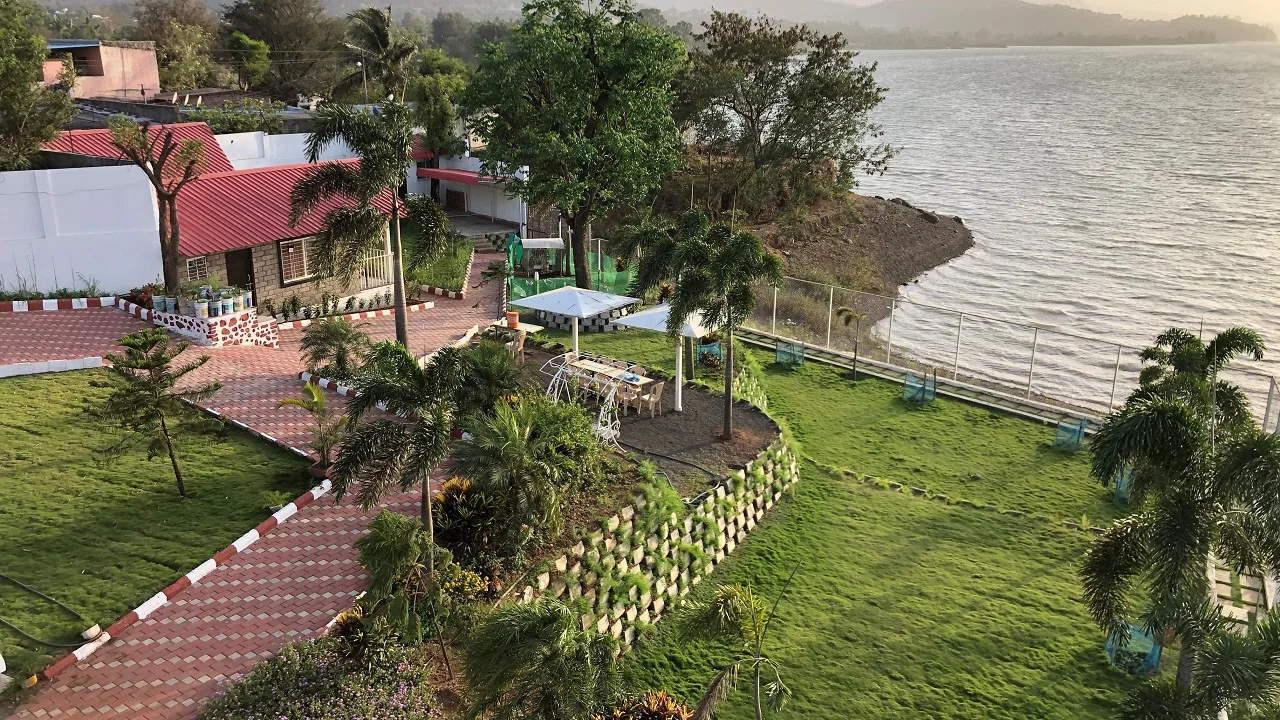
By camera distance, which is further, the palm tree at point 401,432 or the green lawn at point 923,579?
the green lawn at point 923,579

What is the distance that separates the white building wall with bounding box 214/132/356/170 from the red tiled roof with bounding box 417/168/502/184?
5104 millimetres

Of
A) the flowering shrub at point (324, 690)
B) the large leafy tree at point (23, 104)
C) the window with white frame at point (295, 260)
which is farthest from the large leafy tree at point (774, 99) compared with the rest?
the flowering shrub at point (324, 690)

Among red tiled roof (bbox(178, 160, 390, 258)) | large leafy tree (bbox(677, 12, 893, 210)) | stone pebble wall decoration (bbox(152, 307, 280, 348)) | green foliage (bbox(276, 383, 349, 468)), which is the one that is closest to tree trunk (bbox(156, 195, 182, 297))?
red tiled roof (bbox(178, 160, 390, 258))

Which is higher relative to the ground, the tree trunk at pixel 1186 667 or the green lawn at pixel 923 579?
the tree trunk at pixel 1186 667

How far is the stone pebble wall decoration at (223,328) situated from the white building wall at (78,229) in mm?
2735

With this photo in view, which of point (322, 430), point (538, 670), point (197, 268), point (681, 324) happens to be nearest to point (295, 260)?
point (197, 268)

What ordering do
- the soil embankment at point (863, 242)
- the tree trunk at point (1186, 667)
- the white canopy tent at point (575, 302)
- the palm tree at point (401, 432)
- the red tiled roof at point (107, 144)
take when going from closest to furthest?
1. the tree trunk at point (1186, 667)
2. the palm tree at point (401, 432)
3. the white canopy tent at point (575, 302)
4. the red tiled roof at point (107, 144)
5. the soil embankment at point (863, 242)

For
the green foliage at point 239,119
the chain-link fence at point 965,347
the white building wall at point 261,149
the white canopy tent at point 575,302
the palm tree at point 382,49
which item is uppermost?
the palm tree at point 382,49

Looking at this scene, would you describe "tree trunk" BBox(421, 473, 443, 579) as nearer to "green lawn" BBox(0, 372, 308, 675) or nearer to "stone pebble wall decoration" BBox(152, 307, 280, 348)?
"green lawn" BBox(0, 372, 308, 675)

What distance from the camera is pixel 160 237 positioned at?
22422mm

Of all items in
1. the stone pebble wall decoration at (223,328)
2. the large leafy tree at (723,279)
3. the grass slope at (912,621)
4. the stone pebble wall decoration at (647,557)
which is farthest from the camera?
the stone pebble wall decoration at (223,328)

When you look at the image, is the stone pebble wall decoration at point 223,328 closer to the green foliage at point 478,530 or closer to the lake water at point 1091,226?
the green foliage at point 478,530

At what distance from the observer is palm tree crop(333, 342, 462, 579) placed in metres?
10.5

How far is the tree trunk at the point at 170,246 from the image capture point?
21938mm
